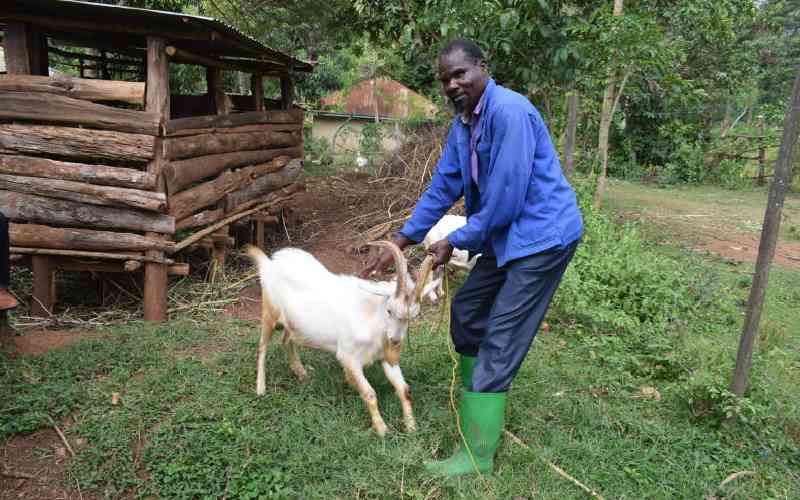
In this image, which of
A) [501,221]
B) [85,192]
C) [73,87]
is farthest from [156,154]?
[501,221]

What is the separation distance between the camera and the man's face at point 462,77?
2.99 meters

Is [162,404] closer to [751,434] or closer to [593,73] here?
[751,434]

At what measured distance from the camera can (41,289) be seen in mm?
5672

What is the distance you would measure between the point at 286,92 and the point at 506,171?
25.2 feet

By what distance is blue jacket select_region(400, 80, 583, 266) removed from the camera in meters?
2.88

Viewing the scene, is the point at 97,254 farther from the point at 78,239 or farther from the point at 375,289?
the point at 375,289

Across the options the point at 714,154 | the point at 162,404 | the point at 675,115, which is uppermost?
the point at 675,115

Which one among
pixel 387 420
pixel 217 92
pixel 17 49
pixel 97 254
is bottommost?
pixel 387 420

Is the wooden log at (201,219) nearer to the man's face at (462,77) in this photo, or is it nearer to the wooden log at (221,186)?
the wooden log at (221,186)

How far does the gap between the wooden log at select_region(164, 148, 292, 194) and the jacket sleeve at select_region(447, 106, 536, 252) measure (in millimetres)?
3693

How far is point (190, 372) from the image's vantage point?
439 centimetres

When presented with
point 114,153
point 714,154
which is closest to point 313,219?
point 114,153

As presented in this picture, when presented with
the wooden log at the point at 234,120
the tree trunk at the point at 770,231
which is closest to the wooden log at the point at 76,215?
the wooden log at the point at 234,120

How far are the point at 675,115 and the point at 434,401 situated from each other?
1965 cm
